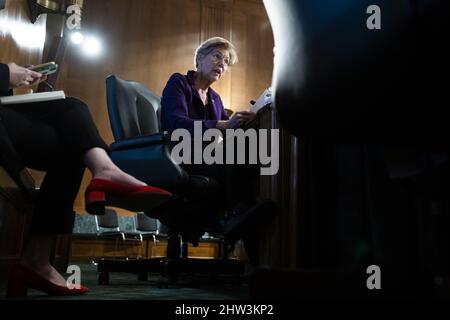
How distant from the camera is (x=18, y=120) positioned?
1.22 meters

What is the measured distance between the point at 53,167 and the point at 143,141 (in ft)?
1.43

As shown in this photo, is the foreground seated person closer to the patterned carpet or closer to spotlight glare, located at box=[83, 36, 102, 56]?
the patterned carpet

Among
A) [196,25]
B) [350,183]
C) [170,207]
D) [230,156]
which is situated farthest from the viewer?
[196,25]

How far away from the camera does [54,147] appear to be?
1.28 metres

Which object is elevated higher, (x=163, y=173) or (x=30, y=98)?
(x=30, y=98)

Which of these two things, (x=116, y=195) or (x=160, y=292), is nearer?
(x=116, y=195)

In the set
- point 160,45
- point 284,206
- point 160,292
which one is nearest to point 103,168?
point 284,206

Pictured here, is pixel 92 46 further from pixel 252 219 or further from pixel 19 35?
pixel 252 219

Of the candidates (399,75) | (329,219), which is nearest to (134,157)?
(329,219)

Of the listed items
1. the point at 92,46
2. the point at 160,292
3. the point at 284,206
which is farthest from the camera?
the point at 92,46

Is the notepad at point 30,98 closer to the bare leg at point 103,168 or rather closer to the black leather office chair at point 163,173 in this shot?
the bare leg at point 103,168

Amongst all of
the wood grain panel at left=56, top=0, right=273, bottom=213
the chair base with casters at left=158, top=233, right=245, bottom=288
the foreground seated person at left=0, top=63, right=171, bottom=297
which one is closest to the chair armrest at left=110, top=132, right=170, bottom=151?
the foreground seated person at left=0, top=63, right=171, bottom=297
